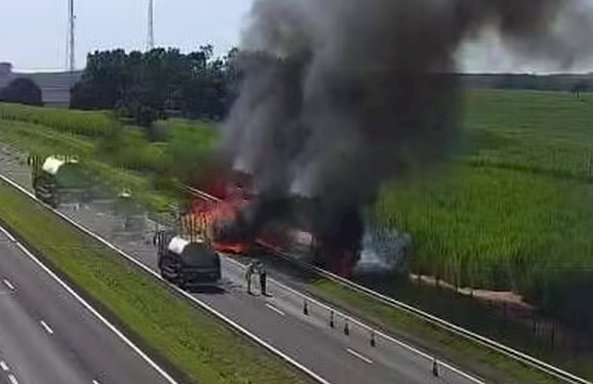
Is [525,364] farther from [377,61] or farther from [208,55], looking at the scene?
[208,55]

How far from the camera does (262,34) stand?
68000 millimetres

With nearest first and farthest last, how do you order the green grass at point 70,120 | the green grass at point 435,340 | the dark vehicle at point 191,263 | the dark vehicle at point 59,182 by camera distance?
1. the green grass at point 435,340
2. the dark vehicle at point 191,263
3. the dark vehicle at point 59,182
4. the green grass at point 70,120

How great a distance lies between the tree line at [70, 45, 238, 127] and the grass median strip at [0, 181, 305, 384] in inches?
2146

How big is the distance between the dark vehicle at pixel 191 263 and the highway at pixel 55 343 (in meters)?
4.80

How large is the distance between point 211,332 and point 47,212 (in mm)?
36377

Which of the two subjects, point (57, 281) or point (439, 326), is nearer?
point (439, 326)

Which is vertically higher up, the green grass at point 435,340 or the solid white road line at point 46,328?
the green grass at point 435,340

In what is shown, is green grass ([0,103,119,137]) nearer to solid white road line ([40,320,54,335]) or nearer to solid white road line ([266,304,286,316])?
solid white road line ([266,304,286,316])

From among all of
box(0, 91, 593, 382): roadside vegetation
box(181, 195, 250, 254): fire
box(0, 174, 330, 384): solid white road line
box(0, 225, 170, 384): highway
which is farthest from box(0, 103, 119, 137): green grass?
box(0, 225, 170, 384): highway

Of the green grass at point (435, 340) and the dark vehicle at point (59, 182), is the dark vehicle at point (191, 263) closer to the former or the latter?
the green grass at point (435, 340)

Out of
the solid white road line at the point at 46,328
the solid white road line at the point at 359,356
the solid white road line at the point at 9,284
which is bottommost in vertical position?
the solid white road line at the point at 9,284

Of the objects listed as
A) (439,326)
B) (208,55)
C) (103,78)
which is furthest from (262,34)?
(208,55)

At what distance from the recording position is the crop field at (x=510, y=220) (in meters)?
48.2

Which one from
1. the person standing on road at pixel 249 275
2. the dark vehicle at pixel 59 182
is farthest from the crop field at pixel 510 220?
the dark vehicle at pixel 59 182
